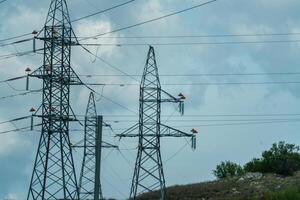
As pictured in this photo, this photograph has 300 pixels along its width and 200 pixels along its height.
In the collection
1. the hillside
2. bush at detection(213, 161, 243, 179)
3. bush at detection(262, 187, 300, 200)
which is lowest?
bush at detection(262, 187, 300, 200)

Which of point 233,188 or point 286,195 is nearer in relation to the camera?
point 286,195

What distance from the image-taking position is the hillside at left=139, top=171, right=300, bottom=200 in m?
88.9

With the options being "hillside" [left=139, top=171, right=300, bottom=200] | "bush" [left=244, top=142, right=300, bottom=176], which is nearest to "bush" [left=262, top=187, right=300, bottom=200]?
"hillside" [left=139, top=171, right=300, bottom=200]

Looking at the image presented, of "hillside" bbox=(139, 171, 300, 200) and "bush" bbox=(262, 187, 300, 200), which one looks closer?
"bush" bbox=(262, 187, 300, 200)

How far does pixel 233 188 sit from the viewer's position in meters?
93.8

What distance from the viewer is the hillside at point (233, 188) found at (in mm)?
88863

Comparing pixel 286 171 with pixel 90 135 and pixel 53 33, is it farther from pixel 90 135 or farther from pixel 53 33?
pixel 53 33

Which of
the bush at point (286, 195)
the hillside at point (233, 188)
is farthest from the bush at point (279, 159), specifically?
the bush at point (286, 195)

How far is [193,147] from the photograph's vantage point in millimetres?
58344

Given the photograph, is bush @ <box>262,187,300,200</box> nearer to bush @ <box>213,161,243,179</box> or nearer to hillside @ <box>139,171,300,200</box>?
hillside @ <box>139,171,300,200</box>

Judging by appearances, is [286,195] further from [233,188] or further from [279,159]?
[279,159]

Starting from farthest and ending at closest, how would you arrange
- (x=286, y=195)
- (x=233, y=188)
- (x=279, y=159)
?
(x=279, y=159)
(x=233, y=188)
(x=286, y=195)

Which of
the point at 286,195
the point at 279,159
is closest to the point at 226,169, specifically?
the point at 279,159

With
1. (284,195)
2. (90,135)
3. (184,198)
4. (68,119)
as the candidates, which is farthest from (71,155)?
(184,198)
